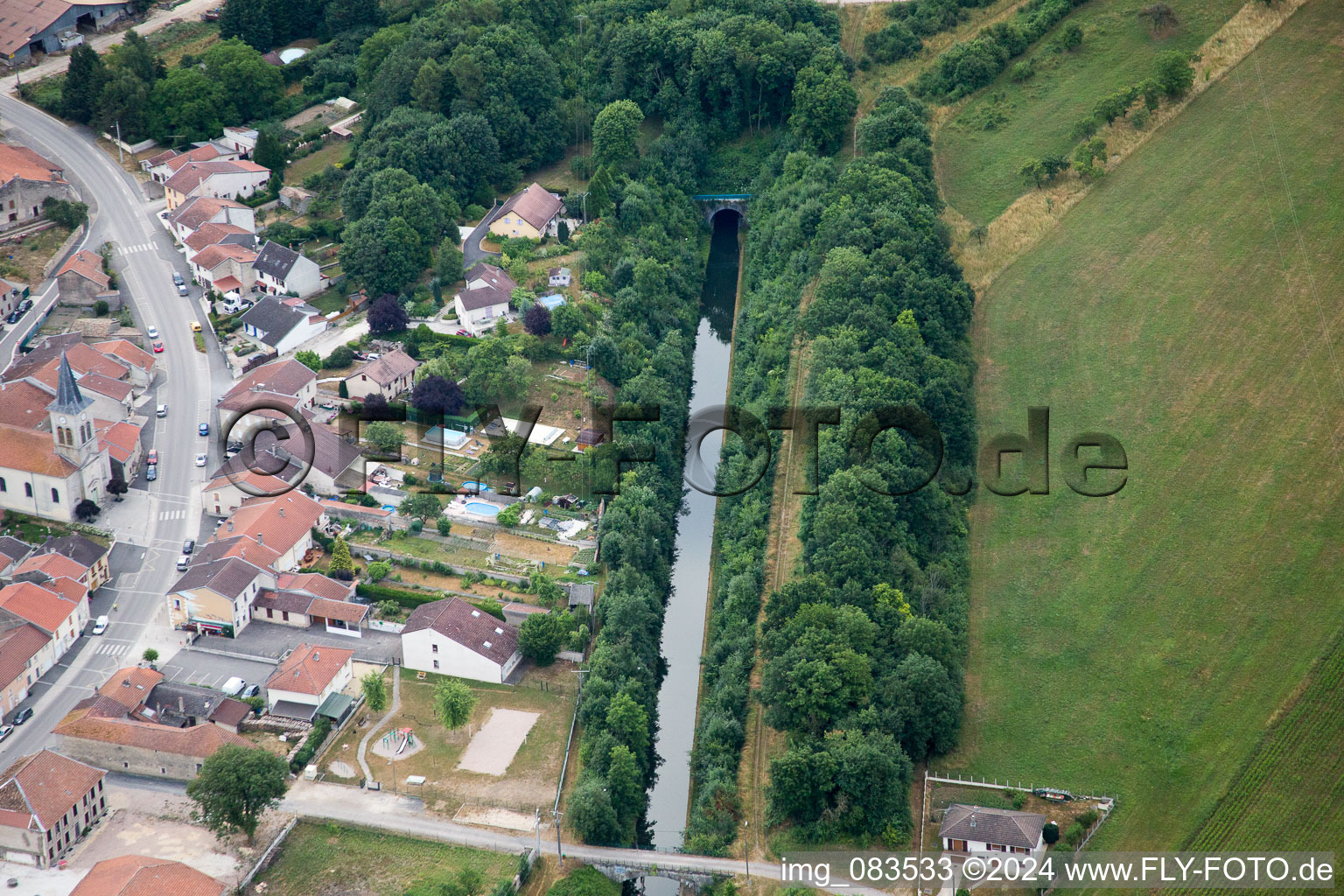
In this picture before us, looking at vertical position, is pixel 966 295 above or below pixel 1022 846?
above

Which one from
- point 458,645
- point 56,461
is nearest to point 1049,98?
point 458,645

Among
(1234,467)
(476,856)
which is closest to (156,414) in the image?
(476,856)

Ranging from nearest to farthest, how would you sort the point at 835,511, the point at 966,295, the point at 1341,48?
1. the point at 835,511
2. the point at 966,295
3. the point at 1341,48

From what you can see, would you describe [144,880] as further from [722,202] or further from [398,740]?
[722,202]

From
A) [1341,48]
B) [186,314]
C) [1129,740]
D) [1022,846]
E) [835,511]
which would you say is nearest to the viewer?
[1022,846]

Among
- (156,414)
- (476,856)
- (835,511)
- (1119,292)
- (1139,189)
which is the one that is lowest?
(476,856)

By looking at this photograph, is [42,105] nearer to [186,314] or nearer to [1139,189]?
[186,314]

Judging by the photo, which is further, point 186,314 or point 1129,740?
point 186,314

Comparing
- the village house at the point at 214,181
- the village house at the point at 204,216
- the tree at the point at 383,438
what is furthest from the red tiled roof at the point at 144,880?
the village house at the point at 214,181

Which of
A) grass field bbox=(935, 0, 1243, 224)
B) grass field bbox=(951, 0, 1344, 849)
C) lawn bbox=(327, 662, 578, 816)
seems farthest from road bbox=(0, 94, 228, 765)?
grass field bbox=(935, 0, 1243, 224)
